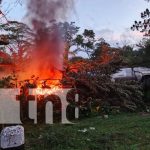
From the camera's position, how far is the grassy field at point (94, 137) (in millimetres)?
8477

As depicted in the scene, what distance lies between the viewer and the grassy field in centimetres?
848

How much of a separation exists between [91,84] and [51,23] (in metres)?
2.86

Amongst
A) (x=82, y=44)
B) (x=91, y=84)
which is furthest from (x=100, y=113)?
(x=82, y=44)

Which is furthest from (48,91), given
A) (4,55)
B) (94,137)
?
(94,137)

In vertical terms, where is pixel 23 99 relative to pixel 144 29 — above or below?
Result: below

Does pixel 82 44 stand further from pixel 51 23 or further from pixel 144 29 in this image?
pixel 51 23

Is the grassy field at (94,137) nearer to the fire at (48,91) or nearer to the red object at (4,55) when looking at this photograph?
the fire at (48,91)

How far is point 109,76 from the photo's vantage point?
15.6m

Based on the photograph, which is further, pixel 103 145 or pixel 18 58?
pixel 18 58

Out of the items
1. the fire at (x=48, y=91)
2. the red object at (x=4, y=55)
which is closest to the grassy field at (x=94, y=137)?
the fire at (x=48, y=91)

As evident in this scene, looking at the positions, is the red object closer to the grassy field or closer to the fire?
the fire

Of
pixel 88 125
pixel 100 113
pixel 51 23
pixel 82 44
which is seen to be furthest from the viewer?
pixel 82 44

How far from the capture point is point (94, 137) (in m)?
9.17

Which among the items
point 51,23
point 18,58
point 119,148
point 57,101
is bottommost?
point 119,148
